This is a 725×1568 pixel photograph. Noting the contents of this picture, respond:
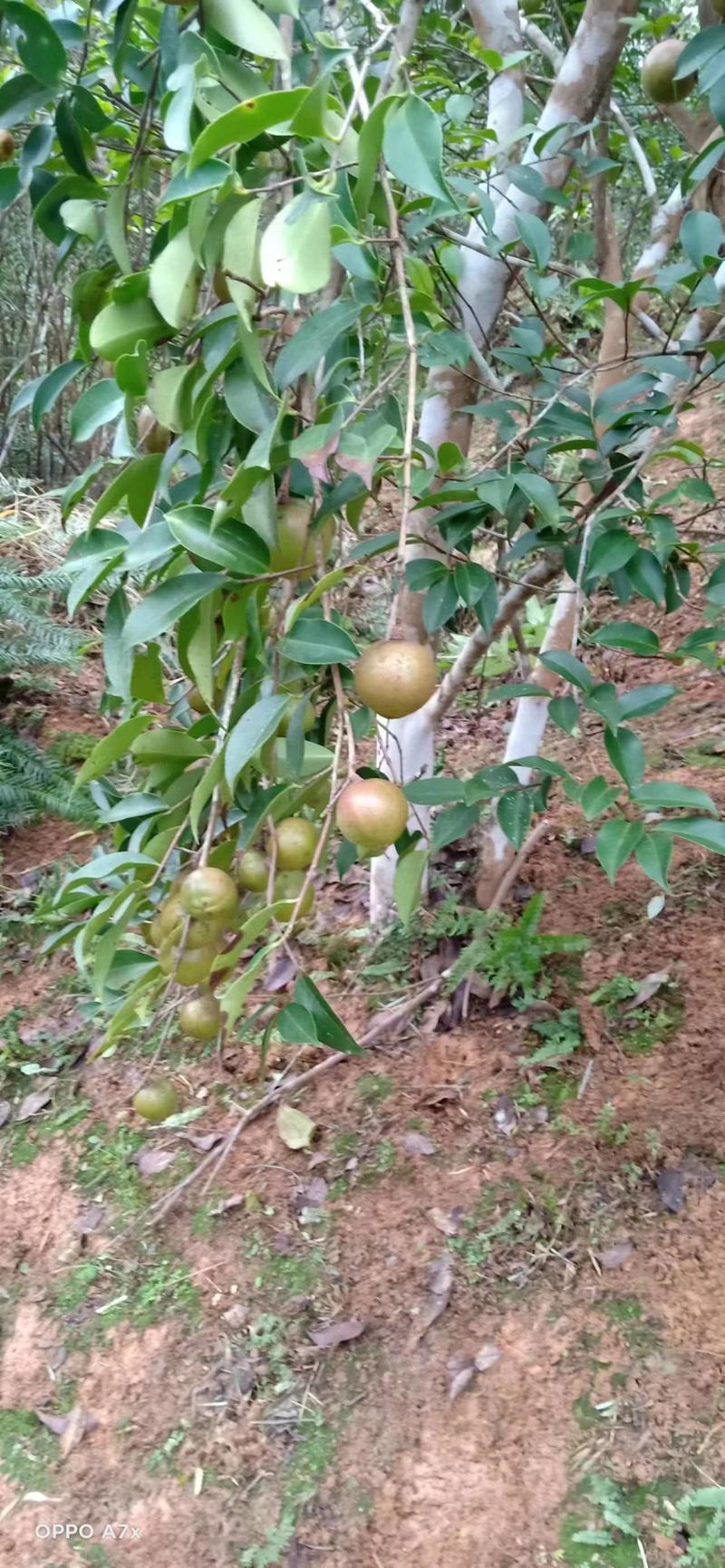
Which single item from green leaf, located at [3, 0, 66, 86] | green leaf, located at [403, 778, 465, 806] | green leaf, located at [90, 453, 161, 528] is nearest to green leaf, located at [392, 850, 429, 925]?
green leaf, located at [403, 778, 465, 806]

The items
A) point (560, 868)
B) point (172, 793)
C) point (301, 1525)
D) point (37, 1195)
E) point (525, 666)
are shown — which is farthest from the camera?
point (560, 868)

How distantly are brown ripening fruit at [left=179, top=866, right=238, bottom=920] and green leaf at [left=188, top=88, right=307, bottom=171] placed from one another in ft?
1.82

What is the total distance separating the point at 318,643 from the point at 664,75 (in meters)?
1.21

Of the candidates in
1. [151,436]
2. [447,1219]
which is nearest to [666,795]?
[151,436]

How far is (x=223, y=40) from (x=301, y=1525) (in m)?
1.79

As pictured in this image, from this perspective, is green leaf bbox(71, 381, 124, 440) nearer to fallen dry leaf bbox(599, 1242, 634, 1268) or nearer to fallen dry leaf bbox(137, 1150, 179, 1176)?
fallen dry leaf bbox(599, 1242, 634, 1268)

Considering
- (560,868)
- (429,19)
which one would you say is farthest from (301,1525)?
(429,19)

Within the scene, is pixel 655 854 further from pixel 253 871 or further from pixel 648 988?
pixel 648 988

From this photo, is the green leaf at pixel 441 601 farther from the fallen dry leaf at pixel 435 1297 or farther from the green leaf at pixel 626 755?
the fallen dry leaf at pixel 435 1297

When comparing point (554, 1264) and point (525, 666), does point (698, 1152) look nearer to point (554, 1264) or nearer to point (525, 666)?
point (554, 1264)

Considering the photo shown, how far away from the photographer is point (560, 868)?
2119 mm

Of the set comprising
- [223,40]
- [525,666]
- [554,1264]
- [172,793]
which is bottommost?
[554,1264]

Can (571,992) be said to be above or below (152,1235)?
above

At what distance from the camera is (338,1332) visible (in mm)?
1536
